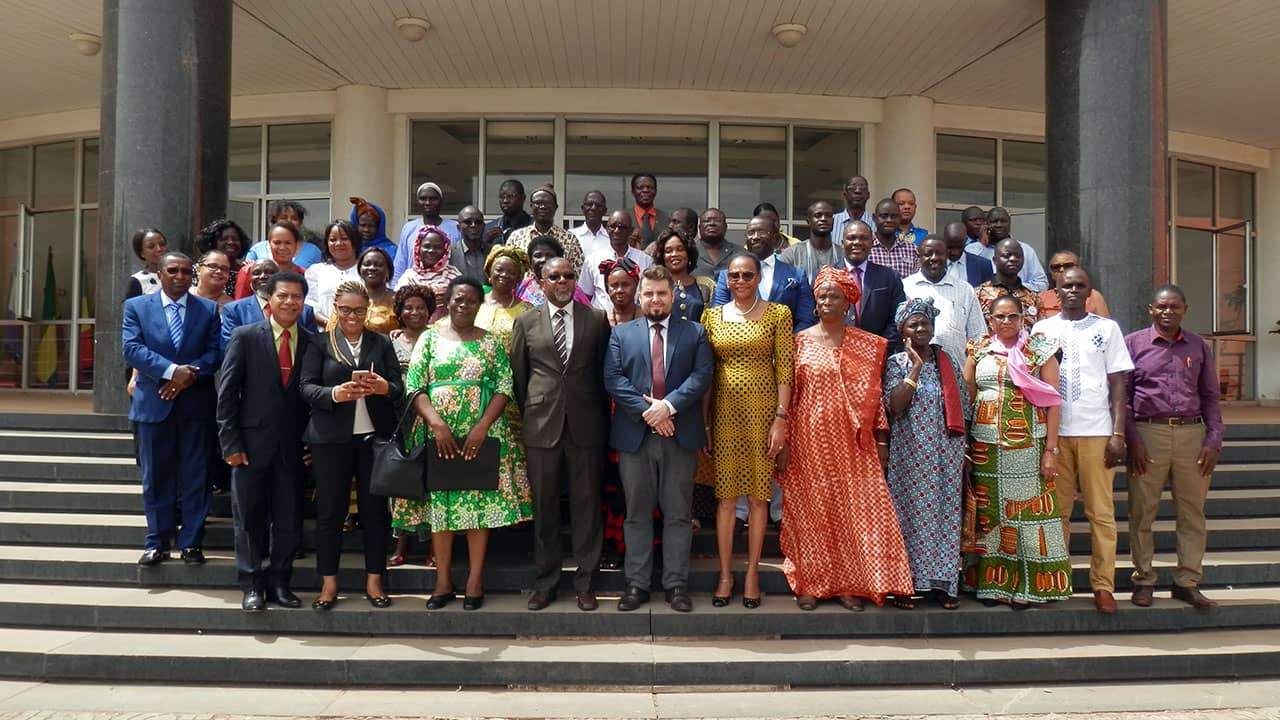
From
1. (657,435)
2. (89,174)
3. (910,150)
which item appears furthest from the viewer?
(89,174)

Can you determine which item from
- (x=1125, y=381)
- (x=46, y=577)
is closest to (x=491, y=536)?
(x=46, y=577)

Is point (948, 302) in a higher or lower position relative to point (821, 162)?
lower

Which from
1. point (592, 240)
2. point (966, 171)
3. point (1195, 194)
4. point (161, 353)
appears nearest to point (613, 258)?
point (592, 240)

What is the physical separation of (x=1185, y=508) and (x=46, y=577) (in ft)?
22.3

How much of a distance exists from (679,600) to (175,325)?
11.4ft

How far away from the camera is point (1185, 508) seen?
482 cm

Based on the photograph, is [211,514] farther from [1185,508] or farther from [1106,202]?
Answer: [1106,202]

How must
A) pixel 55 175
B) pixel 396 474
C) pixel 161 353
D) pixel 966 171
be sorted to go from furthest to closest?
pixel 55 175 < pixel 966 171 < pixel 161 353 < pixel 396 474

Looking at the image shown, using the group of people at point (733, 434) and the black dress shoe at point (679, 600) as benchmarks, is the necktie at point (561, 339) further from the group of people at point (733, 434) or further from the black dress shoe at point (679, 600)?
the black dress shoe at point (679, 600)

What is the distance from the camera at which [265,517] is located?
15.1ft

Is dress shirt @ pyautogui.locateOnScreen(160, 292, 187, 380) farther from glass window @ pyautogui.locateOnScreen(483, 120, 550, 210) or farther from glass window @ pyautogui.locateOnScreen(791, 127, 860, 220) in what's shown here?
glass window @ pyautogui.locateOnScreen(791, 127, 860, 220)

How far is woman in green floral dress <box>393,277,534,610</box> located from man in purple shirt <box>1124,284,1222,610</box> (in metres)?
3.56

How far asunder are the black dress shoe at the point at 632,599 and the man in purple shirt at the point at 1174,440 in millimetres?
2836

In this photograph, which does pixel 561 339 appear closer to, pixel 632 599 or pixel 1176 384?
pixel 632 599
